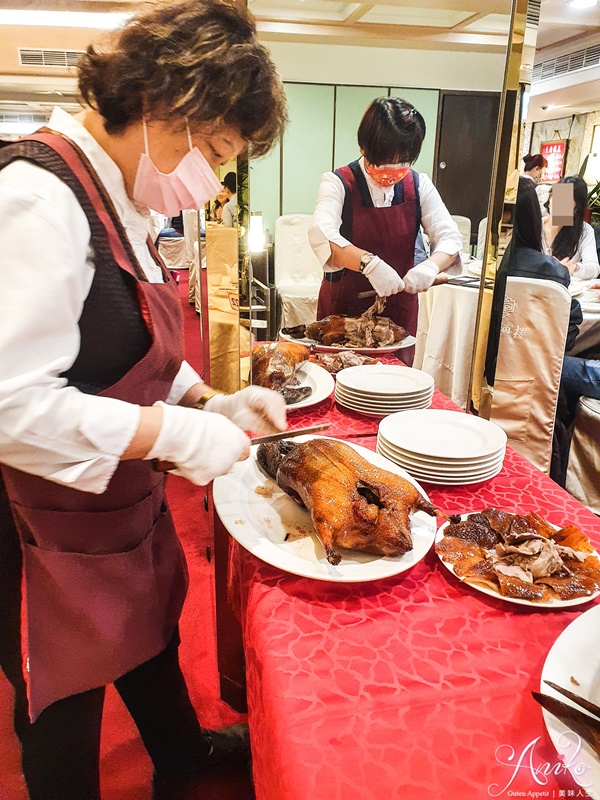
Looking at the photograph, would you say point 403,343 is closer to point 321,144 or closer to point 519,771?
point 321,144

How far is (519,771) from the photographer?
64cm

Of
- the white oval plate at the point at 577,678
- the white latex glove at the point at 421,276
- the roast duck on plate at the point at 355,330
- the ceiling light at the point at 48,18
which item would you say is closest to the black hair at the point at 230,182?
the roast duck on plate at the point at 355,330

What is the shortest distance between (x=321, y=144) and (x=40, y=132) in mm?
955

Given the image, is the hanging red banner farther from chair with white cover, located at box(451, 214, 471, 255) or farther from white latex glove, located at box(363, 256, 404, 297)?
white latex glove, located at box(363, 256, 404, 297)

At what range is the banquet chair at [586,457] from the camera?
2.89 m

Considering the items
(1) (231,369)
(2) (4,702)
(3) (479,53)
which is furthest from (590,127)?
(2) (4,702)

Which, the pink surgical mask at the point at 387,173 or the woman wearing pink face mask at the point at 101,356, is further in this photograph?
the pink surgical mask at the point at 387,173

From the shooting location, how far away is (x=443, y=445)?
1.34m

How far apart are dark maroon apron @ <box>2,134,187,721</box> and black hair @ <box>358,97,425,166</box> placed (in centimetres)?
88

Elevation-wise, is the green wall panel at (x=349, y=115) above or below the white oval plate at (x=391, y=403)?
above

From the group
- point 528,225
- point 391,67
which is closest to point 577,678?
point 391,67

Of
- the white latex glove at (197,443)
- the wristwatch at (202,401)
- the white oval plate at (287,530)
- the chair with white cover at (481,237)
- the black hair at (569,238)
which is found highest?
the chair with white cover at (481,237)

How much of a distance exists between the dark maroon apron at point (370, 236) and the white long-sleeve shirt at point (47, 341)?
3.54 feet

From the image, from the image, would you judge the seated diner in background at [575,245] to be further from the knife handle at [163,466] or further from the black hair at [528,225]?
the knife handle at [163,466]
